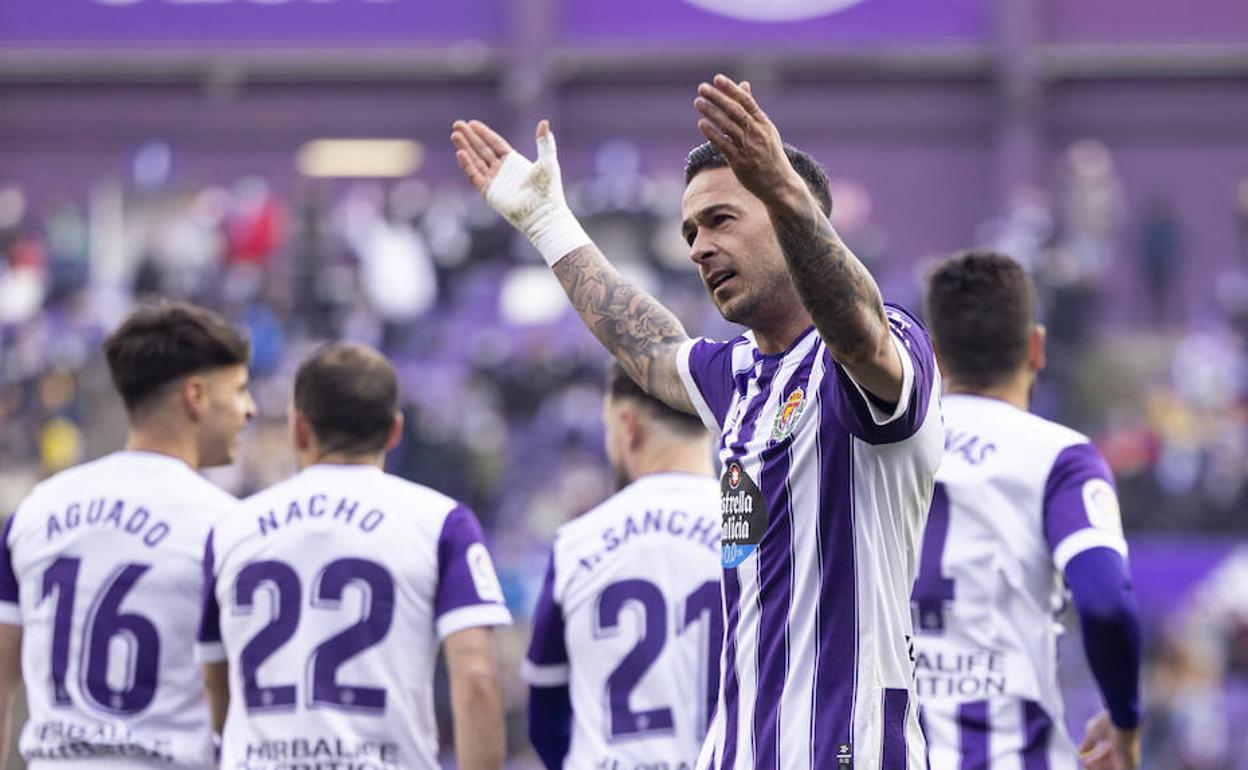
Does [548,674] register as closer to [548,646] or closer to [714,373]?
[548,646]

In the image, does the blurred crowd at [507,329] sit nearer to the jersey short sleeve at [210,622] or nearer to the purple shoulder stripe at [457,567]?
the jersey short sleeve at [210,622]

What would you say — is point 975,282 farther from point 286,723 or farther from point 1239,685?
point 1239,685

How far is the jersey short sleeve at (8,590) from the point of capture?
18.5 ft

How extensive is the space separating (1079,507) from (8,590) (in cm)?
300

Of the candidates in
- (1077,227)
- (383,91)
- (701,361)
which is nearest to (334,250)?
(383,91)

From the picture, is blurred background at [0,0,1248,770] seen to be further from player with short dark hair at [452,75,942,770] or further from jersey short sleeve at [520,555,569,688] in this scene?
player with short dark hair at [452,75,942,770]

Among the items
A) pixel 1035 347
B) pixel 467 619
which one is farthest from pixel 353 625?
pixel 1035 347

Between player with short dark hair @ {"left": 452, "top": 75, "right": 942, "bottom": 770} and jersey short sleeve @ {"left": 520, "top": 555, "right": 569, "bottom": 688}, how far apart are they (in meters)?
1.87

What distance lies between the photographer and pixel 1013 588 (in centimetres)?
515

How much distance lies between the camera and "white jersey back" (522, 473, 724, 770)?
572cm

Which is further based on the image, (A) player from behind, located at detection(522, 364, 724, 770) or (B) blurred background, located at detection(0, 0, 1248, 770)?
(B) blurred background, located at detection(0, 0, 1248, 770)

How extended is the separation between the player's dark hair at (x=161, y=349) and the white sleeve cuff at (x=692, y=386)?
6.25 feet

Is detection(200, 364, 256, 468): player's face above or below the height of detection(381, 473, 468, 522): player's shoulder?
above

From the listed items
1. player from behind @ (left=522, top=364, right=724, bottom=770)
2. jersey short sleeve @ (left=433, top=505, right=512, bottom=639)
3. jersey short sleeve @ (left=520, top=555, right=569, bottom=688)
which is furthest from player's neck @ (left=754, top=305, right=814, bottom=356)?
jersey short sleeve @ (left=520, top=555, right=569, bottom=688)
